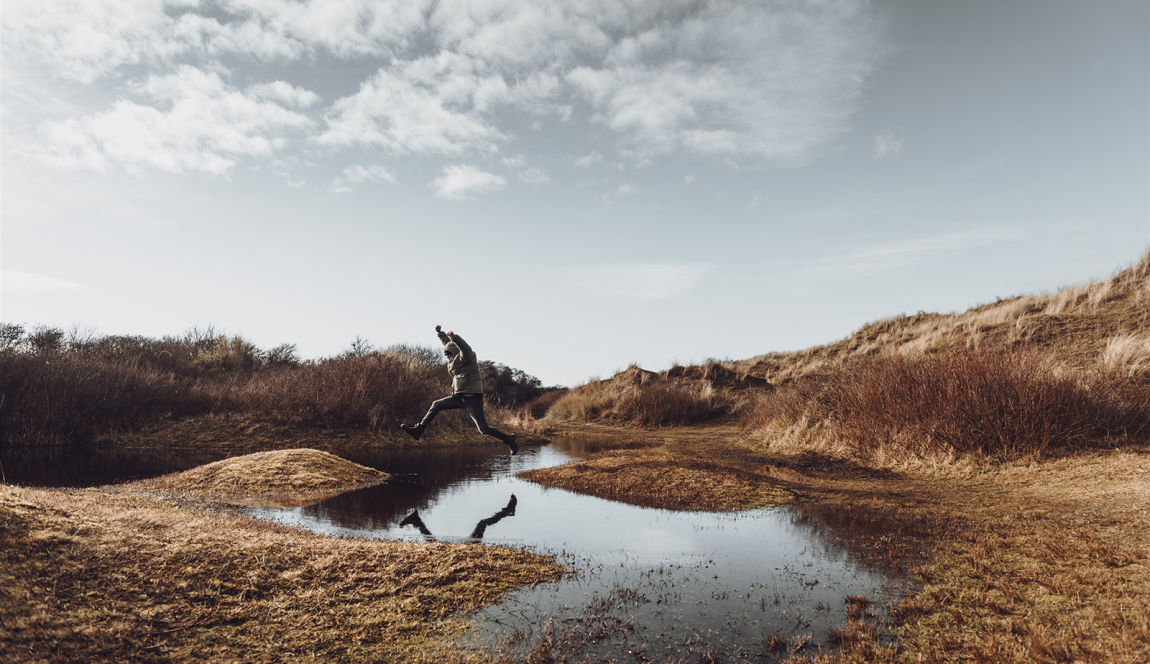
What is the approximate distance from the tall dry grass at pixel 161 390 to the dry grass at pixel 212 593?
14034 mm

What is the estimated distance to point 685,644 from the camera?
381 cm

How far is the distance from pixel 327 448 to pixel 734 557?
13759 millimetres

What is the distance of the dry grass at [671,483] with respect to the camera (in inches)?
350

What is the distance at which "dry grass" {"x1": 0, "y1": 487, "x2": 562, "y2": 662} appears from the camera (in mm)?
3412

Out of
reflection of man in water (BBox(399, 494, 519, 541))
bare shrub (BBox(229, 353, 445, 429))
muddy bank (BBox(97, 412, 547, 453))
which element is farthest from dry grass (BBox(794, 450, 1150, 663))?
bare shrub (BBox(229, 353, 445, 429))

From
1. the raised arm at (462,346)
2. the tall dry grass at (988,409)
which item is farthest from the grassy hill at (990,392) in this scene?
the raised arm at (462,346)

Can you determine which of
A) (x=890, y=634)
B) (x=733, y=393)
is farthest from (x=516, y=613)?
(x=733, y=393)

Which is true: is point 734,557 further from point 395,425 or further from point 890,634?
point 395,425

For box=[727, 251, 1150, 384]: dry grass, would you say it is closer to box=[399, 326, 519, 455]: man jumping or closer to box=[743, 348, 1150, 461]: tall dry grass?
box=[743, 348, 1150, 461]: tall dry grass

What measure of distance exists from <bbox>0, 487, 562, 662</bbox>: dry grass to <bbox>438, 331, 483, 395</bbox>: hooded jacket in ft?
22.4

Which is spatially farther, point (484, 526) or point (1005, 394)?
point (1005, 394)

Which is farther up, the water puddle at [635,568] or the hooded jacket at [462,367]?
the hooded jacket at [462,367]

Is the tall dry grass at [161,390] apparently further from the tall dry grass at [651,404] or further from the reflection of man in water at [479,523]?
the reflection of man in water at [479,523]

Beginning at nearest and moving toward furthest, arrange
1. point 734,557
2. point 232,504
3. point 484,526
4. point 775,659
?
point 775,659 < point 734,557 < point 484,526 < point 232,504
